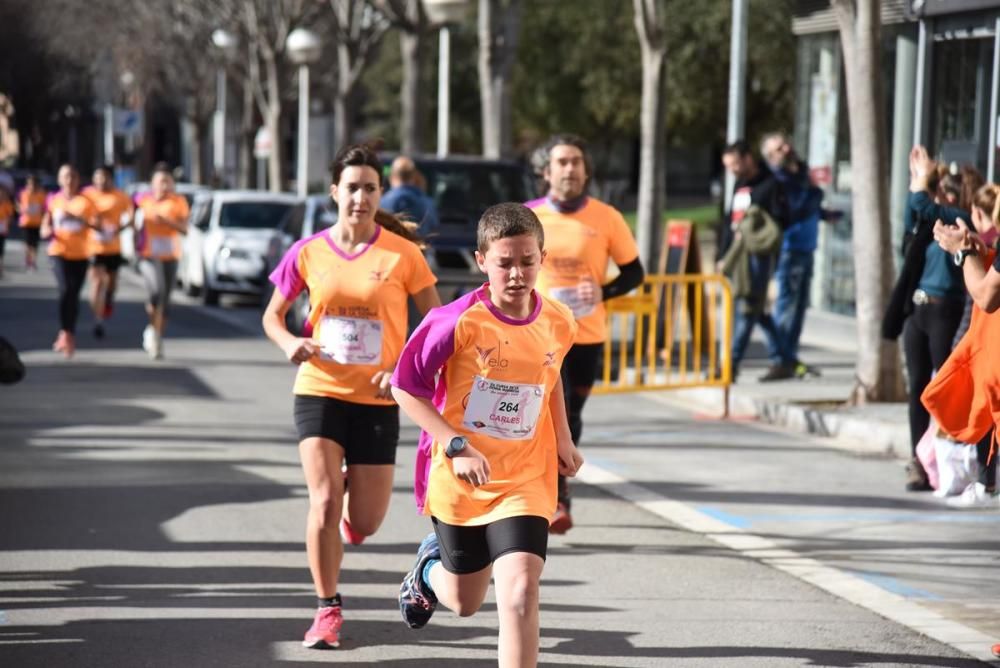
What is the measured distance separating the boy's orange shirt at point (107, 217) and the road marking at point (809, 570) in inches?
355

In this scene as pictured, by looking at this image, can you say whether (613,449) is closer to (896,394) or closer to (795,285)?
(896,394)

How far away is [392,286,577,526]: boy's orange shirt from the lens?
5.34 m

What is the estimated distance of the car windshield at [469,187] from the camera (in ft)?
59.7

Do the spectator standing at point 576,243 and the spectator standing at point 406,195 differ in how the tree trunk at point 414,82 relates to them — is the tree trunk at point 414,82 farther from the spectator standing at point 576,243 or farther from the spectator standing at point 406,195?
the spectator standing at point 576,243

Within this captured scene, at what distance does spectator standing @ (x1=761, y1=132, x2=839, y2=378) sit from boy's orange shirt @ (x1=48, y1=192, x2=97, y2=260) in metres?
6.85

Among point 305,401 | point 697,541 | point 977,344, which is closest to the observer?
point 305,401

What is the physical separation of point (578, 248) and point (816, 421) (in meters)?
5.00

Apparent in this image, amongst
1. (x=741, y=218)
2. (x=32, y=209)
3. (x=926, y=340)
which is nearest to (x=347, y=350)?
(x=926, y=340)

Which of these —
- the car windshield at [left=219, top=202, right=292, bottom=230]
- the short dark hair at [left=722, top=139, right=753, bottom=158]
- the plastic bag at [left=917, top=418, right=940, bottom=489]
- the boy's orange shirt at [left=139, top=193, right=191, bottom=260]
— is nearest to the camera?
the plastic bag at [left=917, top=418, right=940, bottom=489]

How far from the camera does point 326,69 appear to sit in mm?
57781

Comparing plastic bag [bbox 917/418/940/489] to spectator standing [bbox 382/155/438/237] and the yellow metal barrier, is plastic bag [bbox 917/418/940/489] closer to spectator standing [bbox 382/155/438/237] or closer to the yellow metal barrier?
the yellow metal barrier

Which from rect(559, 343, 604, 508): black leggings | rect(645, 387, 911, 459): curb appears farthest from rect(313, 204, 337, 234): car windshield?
rect(559, 343, 604, 508): black leggings

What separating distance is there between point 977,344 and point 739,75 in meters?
10.8

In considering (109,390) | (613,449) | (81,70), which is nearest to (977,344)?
(613,449)
